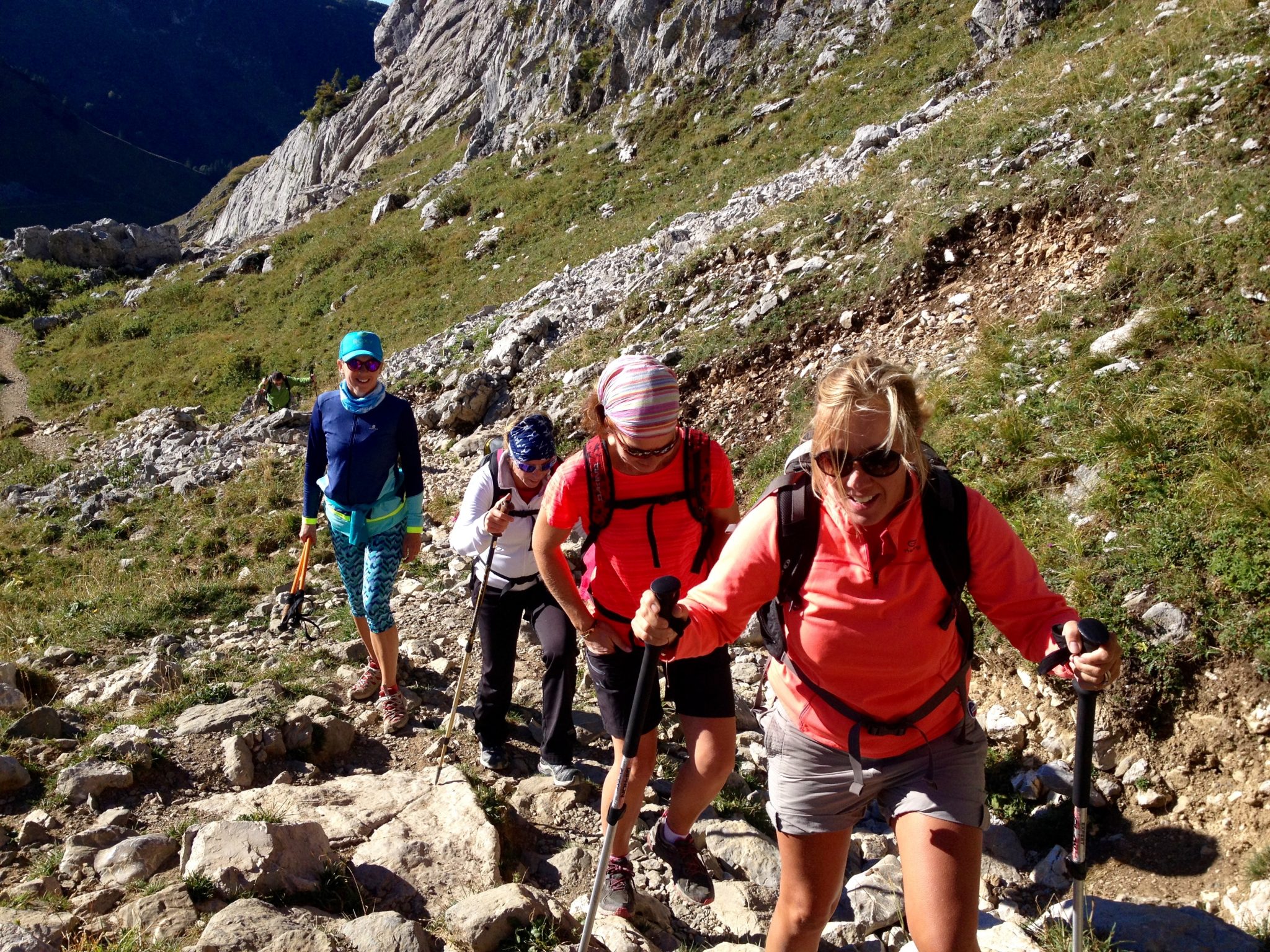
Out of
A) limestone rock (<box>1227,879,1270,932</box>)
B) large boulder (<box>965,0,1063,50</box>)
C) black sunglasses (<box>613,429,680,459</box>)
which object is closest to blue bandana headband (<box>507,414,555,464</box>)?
black sunglasses (<box>613,429,680,459</box>)

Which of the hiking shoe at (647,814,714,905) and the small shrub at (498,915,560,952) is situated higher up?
the small shrub at (498,915,560,952)

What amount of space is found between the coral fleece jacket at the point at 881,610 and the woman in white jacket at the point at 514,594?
1.97 metres

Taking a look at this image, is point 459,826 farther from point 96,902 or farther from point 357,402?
point 357,402

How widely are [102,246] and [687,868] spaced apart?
5065 cm

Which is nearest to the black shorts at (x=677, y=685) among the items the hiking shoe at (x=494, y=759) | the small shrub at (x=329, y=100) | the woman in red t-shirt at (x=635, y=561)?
the woman in red t-shirt at (x=635, y=561)

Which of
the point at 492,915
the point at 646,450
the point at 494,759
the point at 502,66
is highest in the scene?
the point at 502,66

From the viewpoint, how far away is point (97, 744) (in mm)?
4641

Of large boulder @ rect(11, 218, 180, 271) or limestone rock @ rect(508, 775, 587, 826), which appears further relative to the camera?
large boulder @ rect(11, 218, 180, 271)

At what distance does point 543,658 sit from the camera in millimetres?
4762

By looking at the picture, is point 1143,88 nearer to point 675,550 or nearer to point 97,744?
point 675,550

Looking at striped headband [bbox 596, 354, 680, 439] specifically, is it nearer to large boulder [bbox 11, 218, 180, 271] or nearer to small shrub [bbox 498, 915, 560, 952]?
small shrub [bbox 498, 915, 560, 952]

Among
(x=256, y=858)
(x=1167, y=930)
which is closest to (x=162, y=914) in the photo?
(x=256, y=858)

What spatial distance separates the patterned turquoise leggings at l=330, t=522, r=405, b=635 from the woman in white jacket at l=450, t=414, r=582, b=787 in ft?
2.35

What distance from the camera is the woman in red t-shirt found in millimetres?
3439
